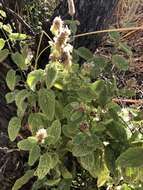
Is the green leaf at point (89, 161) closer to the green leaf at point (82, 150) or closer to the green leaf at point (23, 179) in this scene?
the green leaf at point (82, 150)

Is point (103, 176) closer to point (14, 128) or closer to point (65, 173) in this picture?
point (65, 173)

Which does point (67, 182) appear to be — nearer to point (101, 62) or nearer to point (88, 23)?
point (101, 62)

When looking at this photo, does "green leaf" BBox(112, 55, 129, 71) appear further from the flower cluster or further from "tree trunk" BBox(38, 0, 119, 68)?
"tree trunk" BBox(38, 0, 119, 68)

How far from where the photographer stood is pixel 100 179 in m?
1.50

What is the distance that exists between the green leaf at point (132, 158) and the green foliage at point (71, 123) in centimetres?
7

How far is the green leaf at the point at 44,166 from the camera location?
4.51 ft

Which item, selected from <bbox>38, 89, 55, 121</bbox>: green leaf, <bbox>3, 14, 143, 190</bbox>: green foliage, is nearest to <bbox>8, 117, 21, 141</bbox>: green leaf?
<bbox>3, 14, 143, 190</bbox>: green foliage

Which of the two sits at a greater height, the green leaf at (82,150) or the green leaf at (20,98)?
the green leaf at (20,98)

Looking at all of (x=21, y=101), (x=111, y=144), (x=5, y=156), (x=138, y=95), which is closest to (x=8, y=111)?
(x=5, y=156)

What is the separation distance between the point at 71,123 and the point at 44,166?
0.14 meters

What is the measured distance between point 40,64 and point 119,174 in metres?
0.61

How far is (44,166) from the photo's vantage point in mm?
1381

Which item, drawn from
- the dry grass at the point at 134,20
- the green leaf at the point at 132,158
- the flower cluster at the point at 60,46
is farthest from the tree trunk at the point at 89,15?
the dry grass at the point at 134,20

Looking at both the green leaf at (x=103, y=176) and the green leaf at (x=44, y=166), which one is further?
the green leaf at (x=103, y=176)
